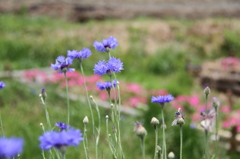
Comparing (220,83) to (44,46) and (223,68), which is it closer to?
(223,68)

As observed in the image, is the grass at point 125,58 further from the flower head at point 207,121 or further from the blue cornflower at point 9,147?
the blue cornflower at point 9,147

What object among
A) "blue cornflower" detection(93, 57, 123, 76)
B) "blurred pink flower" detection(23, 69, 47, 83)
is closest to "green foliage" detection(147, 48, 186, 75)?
"blurred pink flower" detection(23, 69, 47, 83)

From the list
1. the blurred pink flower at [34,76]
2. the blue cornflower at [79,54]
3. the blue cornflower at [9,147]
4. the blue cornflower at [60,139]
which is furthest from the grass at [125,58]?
the blue cornflower at [9,147]

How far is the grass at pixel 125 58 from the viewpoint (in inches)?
140

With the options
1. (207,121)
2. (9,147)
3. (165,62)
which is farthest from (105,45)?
(165,62)

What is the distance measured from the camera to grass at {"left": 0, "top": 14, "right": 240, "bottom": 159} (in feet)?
11.6

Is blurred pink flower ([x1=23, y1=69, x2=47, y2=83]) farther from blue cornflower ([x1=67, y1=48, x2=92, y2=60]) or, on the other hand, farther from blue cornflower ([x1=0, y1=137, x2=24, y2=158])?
blue cornflower ([x1=0, y1=137, x2=24, y2=158])

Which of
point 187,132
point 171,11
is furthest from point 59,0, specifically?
point 187,132

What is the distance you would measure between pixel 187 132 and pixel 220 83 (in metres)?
3.05

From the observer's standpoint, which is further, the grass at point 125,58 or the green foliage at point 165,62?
the green foliage at point 165,62

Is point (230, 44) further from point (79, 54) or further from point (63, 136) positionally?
point (63, 136)

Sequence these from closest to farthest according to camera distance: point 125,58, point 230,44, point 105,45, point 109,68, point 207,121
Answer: point 207,121, point 109,68, point 105,45, point 125,58, point 230,44

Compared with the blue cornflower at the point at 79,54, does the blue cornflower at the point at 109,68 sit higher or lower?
lower

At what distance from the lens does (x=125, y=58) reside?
734 cm
